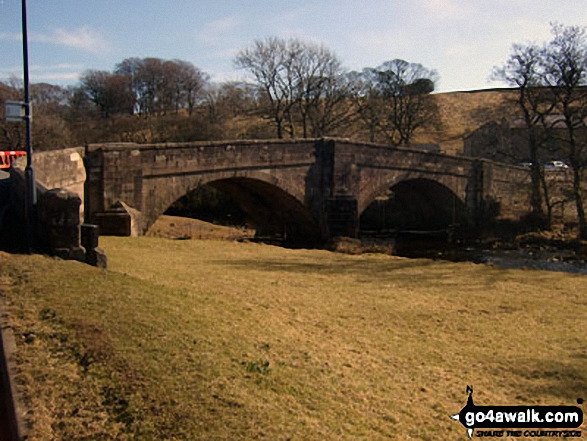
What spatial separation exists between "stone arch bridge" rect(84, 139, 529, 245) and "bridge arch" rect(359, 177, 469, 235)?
0.07 metres

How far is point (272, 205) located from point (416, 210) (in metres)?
12.5

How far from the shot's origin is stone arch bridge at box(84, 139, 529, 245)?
15.6 m

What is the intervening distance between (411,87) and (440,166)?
1708cm

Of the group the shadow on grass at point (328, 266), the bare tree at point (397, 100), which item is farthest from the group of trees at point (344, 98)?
the shadow on grass at point (328, 266)

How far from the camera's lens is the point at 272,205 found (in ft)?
78.6

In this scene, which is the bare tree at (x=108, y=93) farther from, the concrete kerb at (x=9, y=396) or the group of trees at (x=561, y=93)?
the concrete kerb at (x=9, y=396)

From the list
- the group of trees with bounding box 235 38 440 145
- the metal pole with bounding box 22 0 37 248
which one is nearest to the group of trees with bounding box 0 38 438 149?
the group of trees with bounding box 235 38 440 145

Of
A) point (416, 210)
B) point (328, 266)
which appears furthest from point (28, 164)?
point (416, 210)

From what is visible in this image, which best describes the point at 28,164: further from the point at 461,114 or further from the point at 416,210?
the point at 461,114

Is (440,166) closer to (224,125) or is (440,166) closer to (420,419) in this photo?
(224,125)

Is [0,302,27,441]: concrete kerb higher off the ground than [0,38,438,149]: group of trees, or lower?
lower

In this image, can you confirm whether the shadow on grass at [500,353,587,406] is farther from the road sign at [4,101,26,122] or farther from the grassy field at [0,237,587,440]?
the road sign at [4,101,26,122]

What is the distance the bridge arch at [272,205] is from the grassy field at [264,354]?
33.7ft

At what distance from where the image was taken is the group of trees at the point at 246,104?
128 feet
